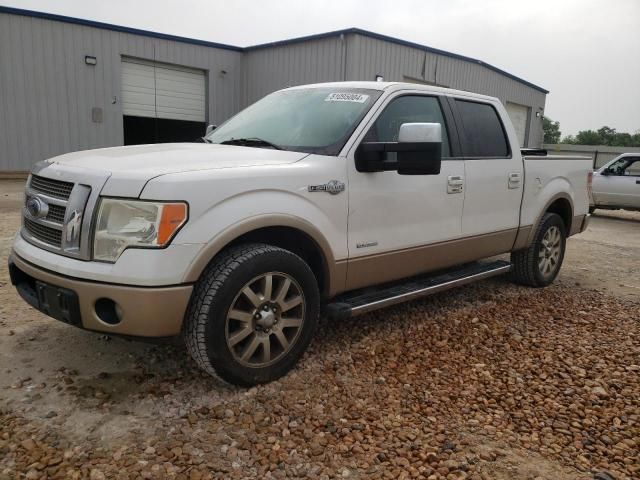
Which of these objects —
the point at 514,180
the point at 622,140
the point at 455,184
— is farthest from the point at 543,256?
the point at 622,140

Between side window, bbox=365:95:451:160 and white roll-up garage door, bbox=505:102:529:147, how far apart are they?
2061 cm

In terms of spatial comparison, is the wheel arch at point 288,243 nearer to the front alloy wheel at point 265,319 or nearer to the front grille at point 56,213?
the front alloy wheel at point 265,319

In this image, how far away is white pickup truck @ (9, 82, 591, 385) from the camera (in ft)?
8.75

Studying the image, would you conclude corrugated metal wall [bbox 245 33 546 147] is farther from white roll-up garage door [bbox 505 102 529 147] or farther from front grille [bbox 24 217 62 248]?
front grille [bbox 24 217 62 248]

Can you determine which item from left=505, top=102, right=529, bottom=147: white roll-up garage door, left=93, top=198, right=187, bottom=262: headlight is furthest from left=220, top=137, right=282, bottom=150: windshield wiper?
left=505, top=102, right=529, bottom=147: white roll-up garage door

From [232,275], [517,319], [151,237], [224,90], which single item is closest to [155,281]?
[151,237]

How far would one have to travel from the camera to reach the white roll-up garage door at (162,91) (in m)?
15.3

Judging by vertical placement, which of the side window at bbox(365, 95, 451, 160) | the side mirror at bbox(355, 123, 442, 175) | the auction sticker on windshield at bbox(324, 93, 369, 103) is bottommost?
the side mirror at bbox(355, 123, 442, 175)

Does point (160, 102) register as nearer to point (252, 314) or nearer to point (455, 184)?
point (455, 184)

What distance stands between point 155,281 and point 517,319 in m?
3.26

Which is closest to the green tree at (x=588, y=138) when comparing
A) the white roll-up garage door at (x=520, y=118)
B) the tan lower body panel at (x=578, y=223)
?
the white roll-up garage door at (x=520, y=118)

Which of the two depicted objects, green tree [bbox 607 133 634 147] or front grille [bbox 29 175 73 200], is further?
green tree [bbox 607 133 634 147]

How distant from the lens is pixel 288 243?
11.2 ft

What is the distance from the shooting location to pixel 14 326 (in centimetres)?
392
